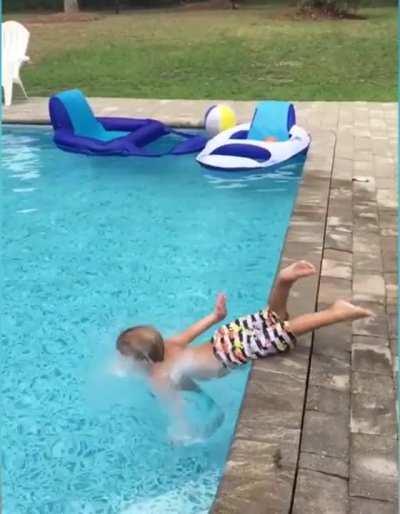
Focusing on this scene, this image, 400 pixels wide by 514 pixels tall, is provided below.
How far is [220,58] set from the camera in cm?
1371

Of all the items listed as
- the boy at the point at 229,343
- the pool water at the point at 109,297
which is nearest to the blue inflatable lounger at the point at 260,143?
the pool water at the point at 109,297

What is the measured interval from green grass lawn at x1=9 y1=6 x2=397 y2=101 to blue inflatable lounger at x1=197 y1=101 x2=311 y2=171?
325 centimetres

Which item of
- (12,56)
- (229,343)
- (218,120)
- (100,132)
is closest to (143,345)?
(229,343)

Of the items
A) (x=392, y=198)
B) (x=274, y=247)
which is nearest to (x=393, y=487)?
(x=274, y=247)

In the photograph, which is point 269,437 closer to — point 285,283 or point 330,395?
point 330,395

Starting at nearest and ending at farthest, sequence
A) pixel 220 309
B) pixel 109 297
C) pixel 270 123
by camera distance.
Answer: pixel 220 309 < pixel 109 297 < pixel 270 123

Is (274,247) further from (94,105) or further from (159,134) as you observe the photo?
(94,105)

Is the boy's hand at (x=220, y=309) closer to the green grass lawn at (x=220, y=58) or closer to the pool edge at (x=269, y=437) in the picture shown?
the pool edge at (x=269, y=437)

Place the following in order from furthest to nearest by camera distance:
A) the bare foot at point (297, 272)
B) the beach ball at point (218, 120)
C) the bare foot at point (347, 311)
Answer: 1. the beach ball at point (218, 120)
2. the bare foot at point (297, 272)
3. the bare foot at point (347, 311)

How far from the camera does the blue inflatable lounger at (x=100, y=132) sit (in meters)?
7.69

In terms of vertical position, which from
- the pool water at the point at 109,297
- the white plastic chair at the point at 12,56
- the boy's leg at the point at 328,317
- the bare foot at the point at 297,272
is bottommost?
the pool water at the point at 109,297

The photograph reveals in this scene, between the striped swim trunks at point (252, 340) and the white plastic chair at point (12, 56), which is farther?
the white plastic chair at point (12, 56)

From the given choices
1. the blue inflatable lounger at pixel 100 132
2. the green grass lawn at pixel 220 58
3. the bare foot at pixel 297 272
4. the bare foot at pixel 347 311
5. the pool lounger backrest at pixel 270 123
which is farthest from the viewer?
the green grass lawn at pixel 220 58

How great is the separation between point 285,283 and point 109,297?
1806mm
